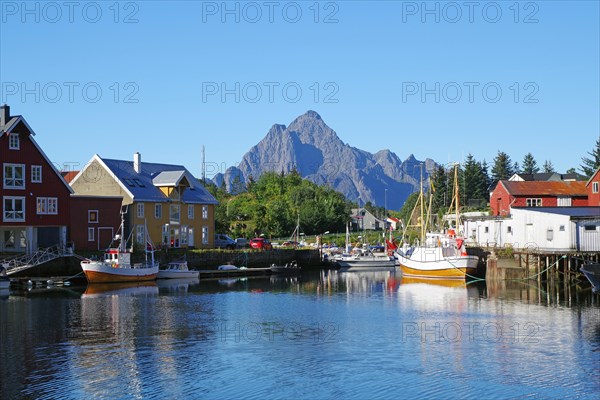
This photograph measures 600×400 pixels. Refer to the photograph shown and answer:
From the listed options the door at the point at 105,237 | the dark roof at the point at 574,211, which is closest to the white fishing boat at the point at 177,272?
the door at the point at 105,237

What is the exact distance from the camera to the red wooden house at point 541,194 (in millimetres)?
92750

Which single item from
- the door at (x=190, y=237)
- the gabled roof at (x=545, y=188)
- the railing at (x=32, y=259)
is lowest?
the railing at (x=32, y=259)

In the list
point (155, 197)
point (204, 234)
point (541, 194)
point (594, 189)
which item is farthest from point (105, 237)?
point (594, 189)

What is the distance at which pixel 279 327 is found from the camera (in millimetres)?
42438

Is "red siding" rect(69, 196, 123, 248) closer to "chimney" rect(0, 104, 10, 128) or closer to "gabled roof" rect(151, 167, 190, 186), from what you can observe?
"gabled roof" rect(151, 167, 190, 186)

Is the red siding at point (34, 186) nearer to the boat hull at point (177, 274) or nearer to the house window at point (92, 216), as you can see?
the house window at point (92, 216)

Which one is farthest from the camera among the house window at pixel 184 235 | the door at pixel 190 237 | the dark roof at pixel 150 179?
the door at pixel 190 237

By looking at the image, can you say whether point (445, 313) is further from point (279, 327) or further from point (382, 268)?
point (382, 268)

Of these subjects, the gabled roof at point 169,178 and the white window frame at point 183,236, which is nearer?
the gabled roof at point 169,178

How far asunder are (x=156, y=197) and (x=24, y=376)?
5182cm

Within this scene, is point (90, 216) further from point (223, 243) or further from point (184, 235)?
point (223, 243)

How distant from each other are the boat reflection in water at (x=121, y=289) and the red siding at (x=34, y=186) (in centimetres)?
832

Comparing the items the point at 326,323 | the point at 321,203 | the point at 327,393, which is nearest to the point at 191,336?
the point at 326,323

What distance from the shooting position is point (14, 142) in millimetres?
67250
